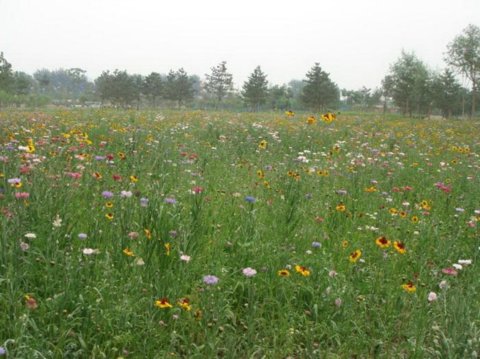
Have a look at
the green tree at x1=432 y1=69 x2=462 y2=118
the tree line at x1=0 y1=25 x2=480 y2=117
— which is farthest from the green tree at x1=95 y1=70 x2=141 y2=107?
the green tree at x1=432 y1=69 x2=462 y2=118

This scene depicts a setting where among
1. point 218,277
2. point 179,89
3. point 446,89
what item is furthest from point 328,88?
point 218,277

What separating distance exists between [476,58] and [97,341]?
5053cm

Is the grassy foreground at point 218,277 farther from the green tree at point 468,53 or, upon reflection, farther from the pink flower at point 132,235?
the green tree at point 468,53

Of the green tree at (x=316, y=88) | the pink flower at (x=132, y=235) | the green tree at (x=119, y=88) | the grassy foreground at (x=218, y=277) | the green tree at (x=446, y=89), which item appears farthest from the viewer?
the green tree at (x=119, y=88)

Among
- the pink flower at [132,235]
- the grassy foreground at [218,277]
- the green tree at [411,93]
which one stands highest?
the green tree at [411,93]

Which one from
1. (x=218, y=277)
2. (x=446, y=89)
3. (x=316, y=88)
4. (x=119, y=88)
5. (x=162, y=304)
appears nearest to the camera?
(x=162, y=304)

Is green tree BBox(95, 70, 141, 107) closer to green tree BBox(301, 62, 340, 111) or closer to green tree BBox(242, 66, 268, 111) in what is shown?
green tree BBox(242, 66, 268, 111)

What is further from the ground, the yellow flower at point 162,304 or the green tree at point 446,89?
the green tree at point 446,89

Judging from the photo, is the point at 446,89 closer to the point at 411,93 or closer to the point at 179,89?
the point at 411,93

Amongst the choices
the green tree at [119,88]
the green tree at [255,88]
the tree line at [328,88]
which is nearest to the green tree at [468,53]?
the tree line at [328,88]

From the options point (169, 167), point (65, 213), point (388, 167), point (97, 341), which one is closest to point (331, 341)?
point (97, 341)

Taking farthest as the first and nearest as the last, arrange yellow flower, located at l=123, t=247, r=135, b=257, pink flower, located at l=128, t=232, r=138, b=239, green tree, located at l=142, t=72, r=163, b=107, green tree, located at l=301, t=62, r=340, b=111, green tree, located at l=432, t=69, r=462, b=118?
green tree, located at l=142, t=72, r=163, b=107, green tree, located at l=301, t=62, r=340, b=111, green tree, located at l=432, t=69, r=462, b=118, pink flower, located at l=128, t=232, r=138, b=239, yellow flower, located at l=123, t=247, r=135, b=257

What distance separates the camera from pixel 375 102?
72.1 m

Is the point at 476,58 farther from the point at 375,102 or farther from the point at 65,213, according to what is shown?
the point at 65,213
